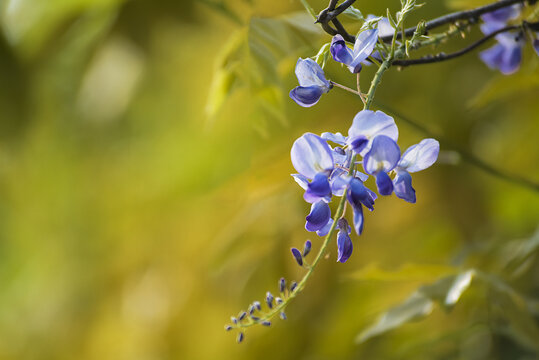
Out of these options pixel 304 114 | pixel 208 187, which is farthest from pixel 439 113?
pixel 208 187

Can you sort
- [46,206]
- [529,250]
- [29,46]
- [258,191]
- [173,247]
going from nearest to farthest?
[529,250] < [258,191] < [29,46] < [173,247] < [46,206]

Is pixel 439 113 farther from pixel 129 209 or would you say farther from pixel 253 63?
pixel 129 209

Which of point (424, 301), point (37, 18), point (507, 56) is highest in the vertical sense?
point (37, 18)

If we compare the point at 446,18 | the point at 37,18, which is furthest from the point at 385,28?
the point at 37,18

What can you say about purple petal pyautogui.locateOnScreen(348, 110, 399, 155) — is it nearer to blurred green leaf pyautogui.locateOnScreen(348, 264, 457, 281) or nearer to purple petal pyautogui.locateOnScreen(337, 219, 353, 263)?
purple petal pyautogui.locateOnScreen(337, 219, 353, 263)

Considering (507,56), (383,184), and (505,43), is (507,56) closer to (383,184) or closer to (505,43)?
(505,43)

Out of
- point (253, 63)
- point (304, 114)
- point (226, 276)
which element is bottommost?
point (226, 276)

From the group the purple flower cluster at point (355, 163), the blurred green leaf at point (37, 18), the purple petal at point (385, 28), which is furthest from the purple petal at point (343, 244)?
the blurred green leaf at point (37, 18)

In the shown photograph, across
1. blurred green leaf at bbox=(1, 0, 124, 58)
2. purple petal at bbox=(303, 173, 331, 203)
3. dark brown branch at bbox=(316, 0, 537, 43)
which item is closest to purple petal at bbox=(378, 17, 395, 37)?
dark brown branch at bbox=(316, 0, 537, 43)
